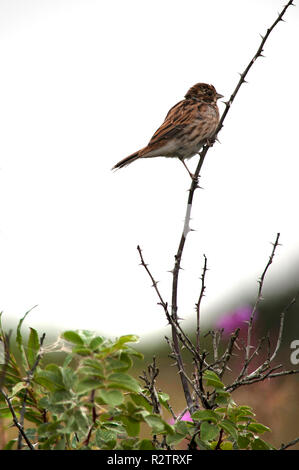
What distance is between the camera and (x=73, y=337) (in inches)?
63.4

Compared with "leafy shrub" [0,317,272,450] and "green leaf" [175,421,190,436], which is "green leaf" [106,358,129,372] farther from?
"green leaf" [175,421,190,436]

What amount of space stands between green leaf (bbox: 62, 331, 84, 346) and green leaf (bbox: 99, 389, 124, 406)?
0.15m

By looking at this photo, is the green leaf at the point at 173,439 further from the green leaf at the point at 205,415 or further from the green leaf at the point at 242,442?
the green leaf at the point at 242,442

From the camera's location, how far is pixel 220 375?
2.13 meters

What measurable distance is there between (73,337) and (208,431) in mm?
556

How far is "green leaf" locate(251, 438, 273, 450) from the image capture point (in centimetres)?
196

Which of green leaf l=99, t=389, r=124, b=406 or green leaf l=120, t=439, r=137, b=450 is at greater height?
green leaf l=99, t=389, r=124, b=406

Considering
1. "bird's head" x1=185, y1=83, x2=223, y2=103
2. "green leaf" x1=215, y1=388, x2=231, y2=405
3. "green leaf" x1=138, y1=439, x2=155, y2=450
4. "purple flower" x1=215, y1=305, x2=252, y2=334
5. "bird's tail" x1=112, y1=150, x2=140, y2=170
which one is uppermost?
"bird's head" x1=185, y1=83, x2=223, y2=103

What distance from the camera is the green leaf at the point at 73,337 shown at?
1597 mm

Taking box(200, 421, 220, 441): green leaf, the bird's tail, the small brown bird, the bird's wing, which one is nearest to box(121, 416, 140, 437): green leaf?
box(200, 421, 220, 441): green leaf

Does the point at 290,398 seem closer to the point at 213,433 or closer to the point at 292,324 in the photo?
the point at 213,433

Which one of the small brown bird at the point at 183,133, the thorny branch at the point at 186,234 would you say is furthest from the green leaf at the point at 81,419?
the small brown bird at the point at 183,133


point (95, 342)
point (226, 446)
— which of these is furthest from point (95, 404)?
point (226, 446)
